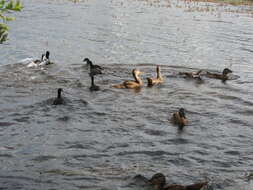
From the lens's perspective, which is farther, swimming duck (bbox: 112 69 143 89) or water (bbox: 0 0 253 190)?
swimming duck (bbox: 112 69 143 89)

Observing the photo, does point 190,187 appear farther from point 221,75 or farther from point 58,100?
point 221,75

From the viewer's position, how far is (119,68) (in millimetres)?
21625

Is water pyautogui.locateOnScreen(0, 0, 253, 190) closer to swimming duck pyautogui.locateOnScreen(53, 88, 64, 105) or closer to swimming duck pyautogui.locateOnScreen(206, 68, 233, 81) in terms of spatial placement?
swimming duck pyautogui.locateOnScreen(53, 88, 64, 105)

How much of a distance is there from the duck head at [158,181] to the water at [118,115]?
→ 64 cm


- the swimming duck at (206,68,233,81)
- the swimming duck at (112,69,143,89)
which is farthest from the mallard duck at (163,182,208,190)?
the swimming duck at (206,68,233,81)

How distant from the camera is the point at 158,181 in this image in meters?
9.59

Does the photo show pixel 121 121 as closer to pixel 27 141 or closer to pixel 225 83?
pixel 27 141

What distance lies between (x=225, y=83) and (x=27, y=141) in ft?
34.9

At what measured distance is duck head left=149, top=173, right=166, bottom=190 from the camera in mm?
9539

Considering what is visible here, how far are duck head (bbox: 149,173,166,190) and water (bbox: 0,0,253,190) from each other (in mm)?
636

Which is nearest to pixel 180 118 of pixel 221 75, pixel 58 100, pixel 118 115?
pixel 118 115

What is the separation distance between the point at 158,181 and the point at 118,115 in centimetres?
515

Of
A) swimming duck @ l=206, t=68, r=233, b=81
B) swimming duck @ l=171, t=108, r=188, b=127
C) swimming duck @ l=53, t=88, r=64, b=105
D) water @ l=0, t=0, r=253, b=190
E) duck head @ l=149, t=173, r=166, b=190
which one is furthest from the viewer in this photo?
swimming duck @ l=206, t=68, r=233, b=81

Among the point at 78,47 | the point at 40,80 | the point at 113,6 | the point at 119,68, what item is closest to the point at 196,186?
the point at 40,80
